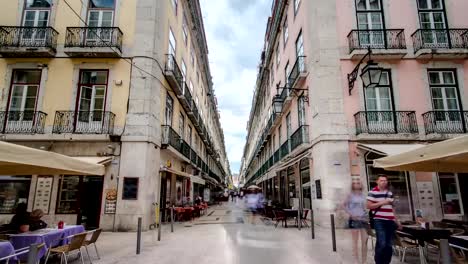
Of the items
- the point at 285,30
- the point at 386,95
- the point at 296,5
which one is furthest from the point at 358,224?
the point at 285,30

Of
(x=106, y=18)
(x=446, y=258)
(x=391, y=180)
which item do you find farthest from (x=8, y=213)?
(x=391, y=180)

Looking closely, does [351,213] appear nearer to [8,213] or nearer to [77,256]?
[77,256]

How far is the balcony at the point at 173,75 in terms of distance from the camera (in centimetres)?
1405

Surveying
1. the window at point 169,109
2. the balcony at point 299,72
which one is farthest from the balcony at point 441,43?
the window at point 169,109

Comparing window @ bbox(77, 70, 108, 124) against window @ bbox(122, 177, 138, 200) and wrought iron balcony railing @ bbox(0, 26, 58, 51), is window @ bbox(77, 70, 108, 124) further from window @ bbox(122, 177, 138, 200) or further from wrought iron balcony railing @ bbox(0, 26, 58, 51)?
window @ bbox(122, 177, 138, 200)

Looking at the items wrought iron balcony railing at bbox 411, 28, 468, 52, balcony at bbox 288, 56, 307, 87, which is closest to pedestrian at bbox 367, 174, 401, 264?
balcony at bbox 288, 56, 307, 87

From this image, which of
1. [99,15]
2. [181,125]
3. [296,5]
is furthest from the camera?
[181,125]

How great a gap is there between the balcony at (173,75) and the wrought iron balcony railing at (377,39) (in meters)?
8.73

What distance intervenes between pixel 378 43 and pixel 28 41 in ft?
52.2

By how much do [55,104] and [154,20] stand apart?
5.79 metres

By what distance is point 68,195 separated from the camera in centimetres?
1152

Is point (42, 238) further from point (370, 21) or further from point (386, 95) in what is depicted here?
point (370, 21)

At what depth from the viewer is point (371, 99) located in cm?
1234

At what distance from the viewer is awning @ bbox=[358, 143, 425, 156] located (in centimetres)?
1002
